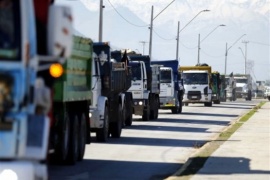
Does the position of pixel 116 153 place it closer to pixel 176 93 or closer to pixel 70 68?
pixel 70 68

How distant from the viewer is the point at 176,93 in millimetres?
49906

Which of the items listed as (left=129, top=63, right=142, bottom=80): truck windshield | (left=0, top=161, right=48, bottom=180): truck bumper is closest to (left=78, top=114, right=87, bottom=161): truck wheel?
(left=0, top=161, right=48, bottom=180): truck bumper

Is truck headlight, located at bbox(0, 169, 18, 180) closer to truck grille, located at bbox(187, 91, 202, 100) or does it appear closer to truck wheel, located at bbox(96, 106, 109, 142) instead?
truck wheel, located at bbox(96, 106, 109, 142)

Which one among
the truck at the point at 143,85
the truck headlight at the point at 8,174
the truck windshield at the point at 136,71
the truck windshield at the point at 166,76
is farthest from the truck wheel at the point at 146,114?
the truck headlight at the point at 8,174

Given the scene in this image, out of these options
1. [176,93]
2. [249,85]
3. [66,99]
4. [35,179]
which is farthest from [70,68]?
[249,85]

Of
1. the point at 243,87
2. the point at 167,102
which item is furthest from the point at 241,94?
the point at 167,102

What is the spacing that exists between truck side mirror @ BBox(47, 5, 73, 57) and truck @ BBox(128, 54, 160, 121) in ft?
94.2

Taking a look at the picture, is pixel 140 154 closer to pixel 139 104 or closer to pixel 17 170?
pixel 17 170

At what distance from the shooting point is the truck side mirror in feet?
29.6

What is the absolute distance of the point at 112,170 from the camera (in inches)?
763

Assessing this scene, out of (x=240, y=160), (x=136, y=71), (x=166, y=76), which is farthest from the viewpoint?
(x=166, y=76)

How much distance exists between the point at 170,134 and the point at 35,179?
76.2ft

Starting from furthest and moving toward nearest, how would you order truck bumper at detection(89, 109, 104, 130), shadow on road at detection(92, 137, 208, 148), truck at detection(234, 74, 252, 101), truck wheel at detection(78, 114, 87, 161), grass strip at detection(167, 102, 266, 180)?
truck at detection(234, 74, 252, 101) → shadow on road at detection(92, 137, 208, 148) → truck bumper at detection(89, 109, 104, 130) → truck wheel at detection(78, 114, 87, 161) → grass strip at detection(167, 102, 266, 180)

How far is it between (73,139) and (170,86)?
2900 cm
